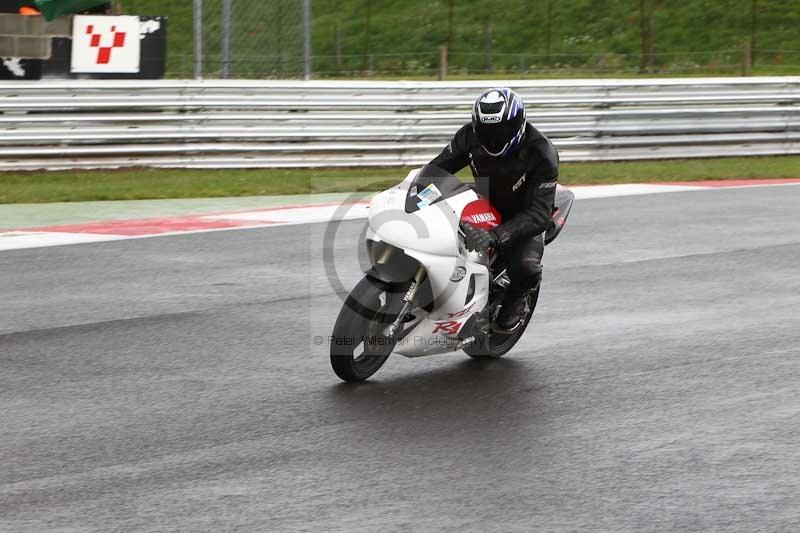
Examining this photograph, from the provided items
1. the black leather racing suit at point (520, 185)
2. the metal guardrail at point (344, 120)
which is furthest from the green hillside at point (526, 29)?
the black leather racing suit at point (520, 185)

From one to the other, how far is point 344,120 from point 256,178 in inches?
71.3

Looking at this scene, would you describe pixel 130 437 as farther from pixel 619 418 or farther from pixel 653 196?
pixel 653 196

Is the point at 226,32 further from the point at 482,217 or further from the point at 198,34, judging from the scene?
the point at 482,217

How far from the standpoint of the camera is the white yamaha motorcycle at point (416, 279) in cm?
673

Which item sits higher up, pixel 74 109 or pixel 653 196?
pixel 74 109

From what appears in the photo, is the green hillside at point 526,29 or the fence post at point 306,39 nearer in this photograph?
the fence post at point 306,39

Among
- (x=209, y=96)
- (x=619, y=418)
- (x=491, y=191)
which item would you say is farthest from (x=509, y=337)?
(x=209, y=96)

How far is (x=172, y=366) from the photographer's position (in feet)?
24.8

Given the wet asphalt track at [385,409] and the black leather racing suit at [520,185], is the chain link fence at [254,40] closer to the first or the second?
the wet asphalt track at [385,409]

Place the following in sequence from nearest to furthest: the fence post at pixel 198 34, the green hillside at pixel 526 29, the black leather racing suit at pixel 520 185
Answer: the black leather racing suit at pixel 520 185 → the fence post at pixel 198 34 → the green hillside at pixel 526 29

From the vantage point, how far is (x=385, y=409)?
6.62 meters

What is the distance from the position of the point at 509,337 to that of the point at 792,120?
14.7m

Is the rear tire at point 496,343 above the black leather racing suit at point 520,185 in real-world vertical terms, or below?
below

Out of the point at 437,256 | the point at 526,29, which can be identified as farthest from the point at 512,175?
the point at 526,29
